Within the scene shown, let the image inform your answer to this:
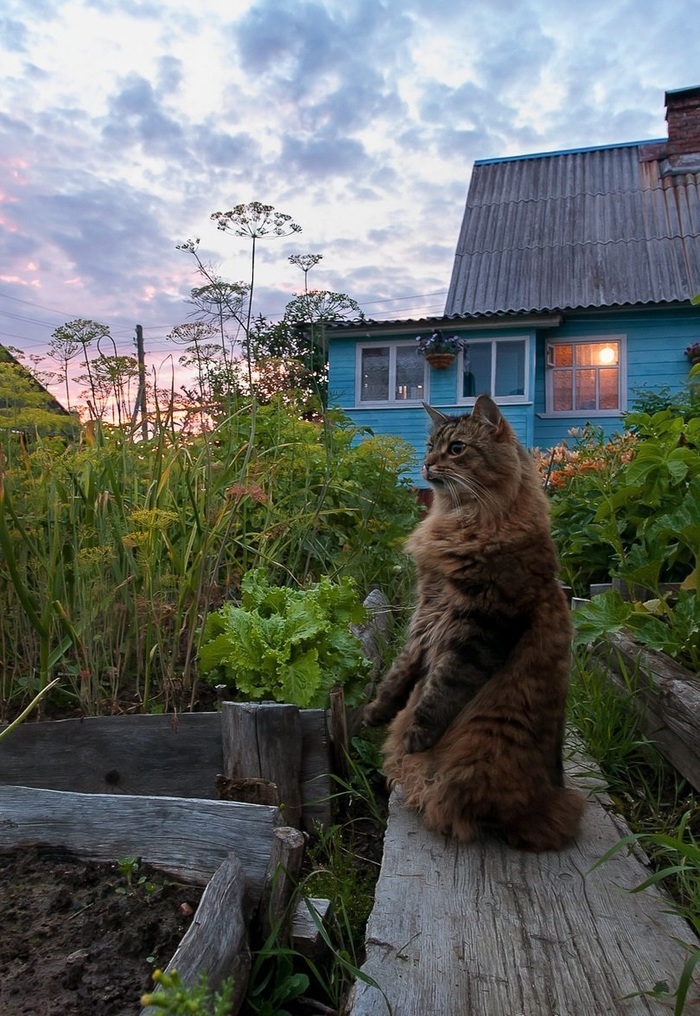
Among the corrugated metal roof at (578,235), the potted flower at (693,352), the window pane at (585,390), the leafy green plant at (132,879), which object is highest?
the corrugated metal roof at (578,235)

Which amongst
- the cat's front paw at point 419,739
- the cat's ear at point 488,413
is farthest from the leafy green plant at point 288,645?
the cat's ear at point 488,413

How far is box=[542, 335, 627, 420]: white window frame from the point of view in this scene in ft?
42.5

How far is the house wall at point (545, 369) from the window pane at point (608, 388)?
0.20 meters

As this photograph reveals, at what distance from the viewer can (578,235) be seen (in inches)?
545

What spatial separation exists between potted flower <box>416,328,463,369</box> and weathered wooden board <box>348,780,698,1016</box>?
37.8ft

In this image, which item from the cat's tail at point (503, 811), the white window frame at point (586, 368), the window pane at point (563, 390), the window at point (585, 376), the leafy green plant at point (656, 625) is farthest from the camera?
the window pane at point (563, 390)

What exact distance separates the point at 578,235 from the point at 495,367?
3.25 metres

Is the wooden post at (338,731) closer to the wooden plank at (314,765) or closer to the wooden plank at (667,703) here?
the wooden plank at (314,765)

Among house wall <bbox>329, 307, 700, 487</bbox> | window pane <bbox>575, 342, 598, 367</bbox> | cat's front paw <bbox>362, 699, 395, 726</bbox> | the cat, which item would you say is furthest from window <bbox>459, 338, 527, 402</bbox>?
cat's front paw <bbox>362, 699, 395, 726</bbox>

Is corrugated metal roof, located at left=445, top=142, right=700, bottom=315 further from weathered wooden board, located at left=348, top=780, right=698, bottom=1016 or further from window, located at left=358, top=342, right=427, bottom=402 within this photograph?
weathered wooden board, located at left=348, top=780, right=698, bottom=1016

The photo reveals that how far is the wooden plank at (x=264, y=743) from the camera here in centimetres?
201

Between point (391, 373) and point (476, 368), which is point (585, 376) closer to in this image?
point (476, 368)

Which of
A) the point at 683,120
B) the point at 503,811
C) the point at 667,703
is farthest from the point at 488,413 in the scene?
the point at 683,120

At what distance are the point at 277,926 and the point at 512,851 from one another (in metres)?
0.64
